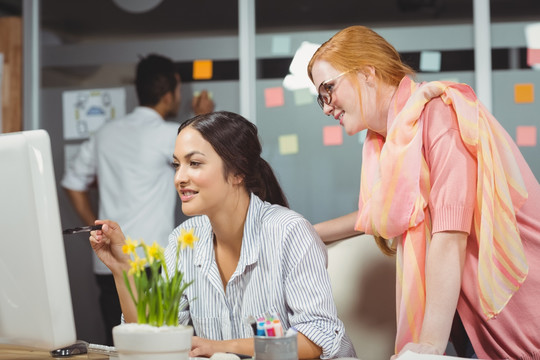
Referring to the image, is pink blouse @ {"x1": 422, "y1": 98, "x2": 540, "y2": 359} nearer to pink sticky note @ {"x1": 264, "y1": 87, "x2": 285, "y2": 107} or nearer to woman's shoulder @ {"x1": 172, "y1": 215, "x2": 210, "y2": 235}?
woman's shoulder @ {"x1": 172, "y1": 215, "x2": 210, "y2": 235}

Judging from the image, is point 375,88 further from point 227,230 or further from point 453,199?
point 227,230

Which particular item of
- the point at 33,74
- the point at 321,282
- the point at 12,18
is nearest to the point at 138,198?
the point at 33,74

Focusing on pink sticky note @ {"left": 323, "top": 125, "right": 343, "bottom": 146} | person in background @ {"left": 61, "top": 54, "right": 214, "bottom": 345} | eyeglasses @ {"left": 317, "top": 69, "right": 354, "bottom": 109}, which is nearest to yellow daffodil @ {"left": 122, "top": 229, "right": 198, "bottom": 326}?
eyeglasses @ {"left": 317, "top": 69, "right": 354, "bottom": 109}

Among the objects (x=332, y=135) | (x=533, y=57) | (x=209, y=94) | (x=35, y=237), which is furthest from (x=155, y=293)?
(x=533, y=57)

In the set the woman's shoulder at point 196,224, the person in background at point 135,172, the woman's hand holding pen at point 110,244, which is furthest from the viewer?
the person in background at point 135,172

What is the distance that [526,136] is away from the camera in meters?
3.58

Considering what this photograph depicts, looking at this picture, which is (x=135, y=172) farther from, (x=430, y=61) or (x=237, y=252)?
(x=237, y=252)

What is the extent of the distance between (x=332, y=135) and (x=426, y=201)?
2183 millimetres

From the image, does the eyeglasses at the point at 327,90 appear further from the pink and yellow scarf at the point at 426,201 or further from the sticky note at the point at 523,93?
the sticky note at the point at 523,93

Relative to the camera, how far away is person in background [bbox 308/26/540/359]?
4.94ft

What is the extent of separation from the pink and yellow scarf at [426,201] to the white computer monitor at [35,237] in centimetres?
79

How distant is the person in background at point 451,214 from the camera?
1.51 m

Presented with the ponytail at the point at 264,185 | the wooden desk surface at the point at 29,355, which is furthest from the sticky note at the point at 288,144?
the wooden desk surface at the point at 29,355

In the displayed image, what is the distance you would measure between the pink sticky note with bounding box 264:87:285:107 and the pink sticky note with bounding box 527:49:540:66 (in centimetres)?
129
